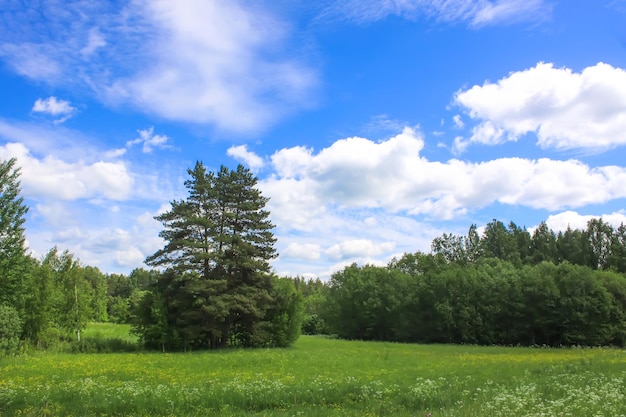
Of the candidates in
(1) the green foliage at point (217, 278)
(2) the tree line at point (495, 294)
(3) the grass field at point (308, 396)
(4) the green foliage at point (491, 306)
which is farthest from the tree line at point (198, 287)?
(4) the green foliage at point (491, 306)

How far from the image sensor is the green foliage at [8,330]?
1280 inches

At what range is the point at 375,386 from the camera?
16438 millimetres

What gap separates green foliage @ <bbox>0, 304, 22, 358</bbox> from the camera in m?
32.5

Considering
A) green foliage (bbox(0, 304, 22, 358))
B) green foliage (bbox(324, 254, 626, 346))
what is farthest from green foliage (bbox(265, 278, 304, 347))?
green foliage (bbox(324, 254, 626, 346))

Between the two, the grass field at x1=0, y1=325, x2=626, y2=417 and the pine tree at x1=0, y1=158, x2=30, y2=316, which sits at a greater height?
the pine tree at x1=0, y1=158, x2=30, y2=316

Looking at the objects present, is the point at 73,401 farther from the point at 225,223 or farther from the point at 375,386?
the point at 225,223

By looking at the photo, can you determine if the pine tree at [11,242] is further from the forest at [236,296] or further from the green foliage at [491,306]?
the green foliage at [491,306]

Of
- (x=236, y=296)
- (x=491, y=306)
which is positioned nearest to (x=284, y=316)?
(x=236, y=296)

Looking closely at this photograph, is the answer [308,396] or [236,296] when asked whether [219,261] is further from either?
[308,396]

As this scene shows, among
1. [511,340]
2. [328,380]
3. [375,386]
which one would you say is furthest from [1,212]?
[511,340]

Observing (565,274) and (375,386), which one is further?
(565,274)

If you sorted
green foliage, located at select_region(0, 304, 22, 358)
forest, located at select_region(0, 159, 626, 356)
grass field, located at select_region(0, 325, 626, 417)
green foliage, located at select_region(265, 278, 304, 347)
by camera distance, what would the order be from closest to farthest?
grass field, located at select_region(0, 325, 626, 417) < green foliage, located at select_region(0, 304, 22, 358) < forest, located at select_region(0, 159, 626, 356) < green foliage, located at select_region(265, 278, 304, 347)

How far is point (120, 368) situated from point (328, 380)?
1201 centimetres

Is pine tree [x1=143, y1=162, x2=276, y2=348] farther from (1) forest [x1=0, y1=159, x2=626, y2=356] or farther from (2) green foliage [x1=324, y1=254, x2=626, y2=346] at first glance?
(2) green foliage [x1=324, y1=254, x2=626, y2=346]
